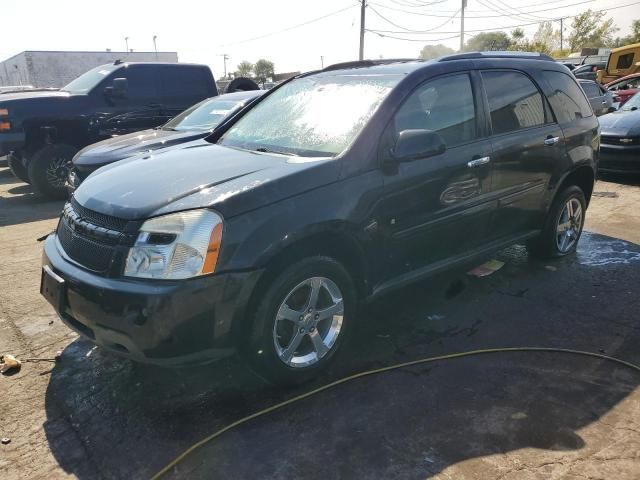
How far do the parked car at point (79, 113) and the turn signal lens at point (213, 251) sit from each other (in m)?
6.94

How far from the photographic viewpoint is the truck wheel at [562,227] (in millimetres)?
4793

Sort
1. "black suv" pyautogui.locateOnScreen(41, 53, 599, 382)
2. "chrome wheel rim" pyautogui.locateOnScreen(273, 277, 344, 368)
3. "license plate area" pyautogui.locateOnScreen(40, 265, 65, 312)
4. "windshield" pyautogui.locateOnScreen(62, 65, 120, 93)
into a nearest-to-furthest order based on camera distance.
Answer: "black suv" pyautogui.locateOnScreen(41, 53, 599, 382) < "license plate area" pyautogui.locateOnScreen(40, 265, 65, 312) < "chrome wheel rim" pyautogui.locateOnScreen(273, 277, 344, 368) < "windshield" pyautogui.locateOnScreen(62, 65, 120, 93)

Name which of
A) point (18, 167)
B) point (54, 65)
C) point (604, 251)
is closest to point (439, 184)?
point (604, 251)

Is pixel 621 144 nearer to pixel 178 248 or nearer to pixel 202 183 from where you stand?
pixel 202 183

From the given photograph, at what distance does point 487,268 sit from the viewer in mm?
4953

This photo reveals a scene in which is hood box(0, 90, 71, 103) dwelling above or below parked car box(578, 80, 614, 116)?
above

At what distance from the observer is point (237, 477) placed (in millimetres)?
2361

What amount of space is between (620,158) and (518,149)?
544cm

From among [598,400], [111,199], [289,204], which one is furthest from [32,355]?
[598,400]

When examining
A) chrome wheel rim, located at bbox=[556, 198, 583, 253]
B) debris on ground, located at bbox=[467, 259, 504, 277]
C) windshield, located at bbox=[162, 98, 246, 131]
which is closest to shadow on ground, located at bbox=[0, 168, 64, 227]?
windshield, located at bbox=[162, 98, 246, 131]

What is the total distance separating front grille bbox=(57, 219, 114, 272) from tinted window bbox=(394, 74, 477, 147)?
1.88m

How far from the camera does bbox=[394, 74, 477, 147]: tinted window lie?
3424mm

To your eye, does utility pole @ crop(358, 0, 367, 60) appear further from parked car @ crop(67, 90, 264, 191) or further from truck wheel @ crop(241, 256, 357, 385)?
truck wheel @ crop(241, 256, 357, 385)

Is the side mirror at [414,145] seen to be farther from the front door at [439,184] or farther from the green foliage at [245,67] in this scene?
the green foliage at [245,67]
